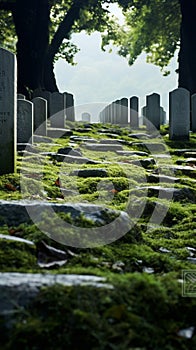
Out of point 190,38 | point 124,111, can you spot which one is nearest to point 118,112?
point 124,111

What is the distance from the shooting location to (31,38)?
66.6 ft

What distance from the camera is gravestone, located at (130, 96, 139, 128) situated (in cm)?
2004

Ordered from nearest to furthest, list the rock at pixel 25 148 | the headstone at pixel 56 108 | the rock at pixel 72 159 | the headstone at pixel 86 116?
the rock at pixel 72 159 → the rock at pixel 25 148 → the headstone at pixel 56 108 → the headstone at pixel 86 116

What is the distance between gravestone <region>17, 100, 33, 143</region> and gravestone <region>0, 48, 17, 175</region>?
3.35 meters

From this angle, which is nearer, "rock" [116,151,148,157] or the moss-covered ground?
the moss-covered ground

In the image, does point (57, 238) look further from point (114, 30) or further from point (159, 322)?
point (114, 30)

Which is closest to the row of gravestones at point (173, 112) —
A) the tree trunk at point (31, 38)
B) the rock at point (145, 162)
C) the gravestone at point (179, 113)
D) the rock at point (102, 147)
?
the gravestone at point (179, 113)

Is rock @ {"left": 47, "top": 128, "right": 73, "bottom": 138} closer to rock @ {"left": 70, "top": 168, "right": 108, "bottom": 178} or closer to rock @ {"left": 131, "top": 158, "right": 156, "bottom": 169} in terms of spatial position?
rock @ {"left": 131, "top": 158, "right": 156, "bottom": 169}

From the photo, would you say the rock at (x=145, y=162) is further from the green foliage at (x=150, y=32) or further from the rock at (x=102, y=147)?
the green foliage at (x=150, y=32)

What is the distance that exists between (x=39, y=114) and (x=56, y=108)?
137 inches

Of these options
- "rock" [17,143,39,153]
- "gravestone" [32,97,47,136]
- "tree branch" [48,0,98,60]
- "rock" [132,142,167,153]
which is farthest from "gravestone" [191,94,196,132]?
"tree branch" [48,0,98,60]

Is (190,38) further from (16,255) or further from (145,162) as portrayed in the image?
(16,255)

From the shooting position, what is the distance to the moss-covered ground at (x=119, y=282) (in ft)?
6.54

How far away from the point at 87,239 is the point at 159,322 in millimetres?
1114
